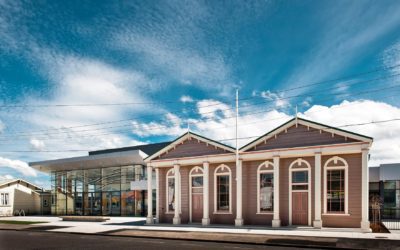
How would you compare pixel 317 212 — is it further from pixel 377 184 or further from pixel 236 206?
pixel 377 184

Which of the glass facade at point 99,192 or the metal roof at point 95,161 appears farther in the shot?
the glass facade at point 99,192

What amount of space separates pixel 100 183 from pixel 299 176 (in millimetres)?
24919

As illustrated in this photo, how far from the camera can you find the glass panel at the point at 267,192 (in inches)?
988

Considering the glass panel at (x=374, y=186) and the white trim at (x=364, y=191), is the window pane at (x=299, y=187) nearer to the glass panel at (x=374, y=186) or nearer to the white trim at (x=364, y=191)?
the white trim at (x=364, y=191)

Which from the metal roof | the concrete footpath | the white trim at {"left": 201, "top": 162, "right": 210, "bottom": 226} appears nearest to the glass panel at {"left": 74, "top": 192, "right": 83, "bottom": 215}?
the metal roof

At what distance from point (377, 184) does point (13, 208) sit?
43377mm

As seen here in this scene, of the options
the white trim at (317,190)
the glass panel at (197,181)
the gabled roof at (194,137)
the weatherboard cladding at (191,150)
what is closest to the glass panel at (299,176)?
the white trim at (317,190)

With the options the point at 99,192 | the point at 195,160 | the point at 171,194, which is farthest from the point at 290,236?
the point at 99,192

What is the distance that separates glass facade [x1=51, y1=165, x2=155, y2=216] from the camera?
38.9m

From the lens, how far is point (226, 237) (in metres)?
20.0

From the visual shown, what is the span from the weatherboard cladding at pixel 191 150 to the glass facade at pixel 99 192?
9.82 metres

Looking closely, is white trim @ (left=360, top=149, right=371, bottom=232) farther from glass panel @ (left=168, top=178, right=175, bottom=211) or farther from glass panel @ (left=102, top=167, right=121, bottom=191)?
glass panel @ (left=102, top=167, right=121, bottom=191)

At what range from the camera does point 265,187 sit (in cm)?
2541

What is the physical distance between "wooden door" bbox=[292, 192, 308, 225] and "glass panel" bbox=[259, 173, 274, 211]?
158 cm
